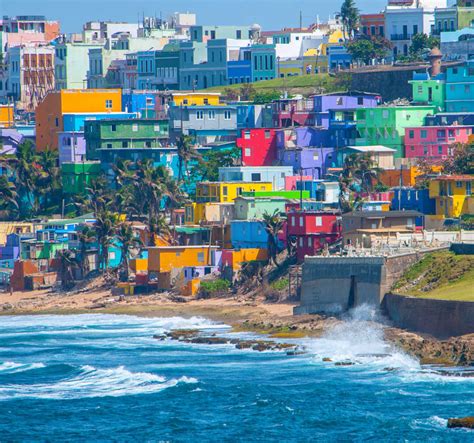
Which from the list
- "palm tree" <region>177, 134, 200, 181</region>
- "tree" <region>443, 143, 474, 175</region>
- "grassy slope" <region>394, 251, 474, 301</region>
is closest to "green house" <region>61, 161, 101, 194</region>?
"palm tree" <region>177, 134, 200, 181</region>

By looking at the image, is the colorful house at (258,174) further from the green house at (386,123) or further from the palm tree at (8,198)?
the palm tree at (8,198)

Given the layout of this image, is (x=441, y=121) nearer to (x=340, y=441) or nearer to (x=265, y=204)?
(x=265, y=204)

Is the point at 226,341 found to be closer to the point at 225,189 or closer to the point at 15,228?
the point at 225,189

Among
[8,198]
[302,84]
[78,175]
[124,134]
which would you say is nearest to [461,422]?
[8,198]

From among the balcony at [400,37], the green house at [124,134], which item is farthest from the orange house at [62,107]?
the balcony at [400,37]

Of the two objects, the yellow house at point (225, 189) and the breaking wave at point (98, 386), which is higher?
the yellow house at point (225, 189)

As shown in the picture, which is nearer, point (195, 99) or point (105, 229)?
point (105, 229)
